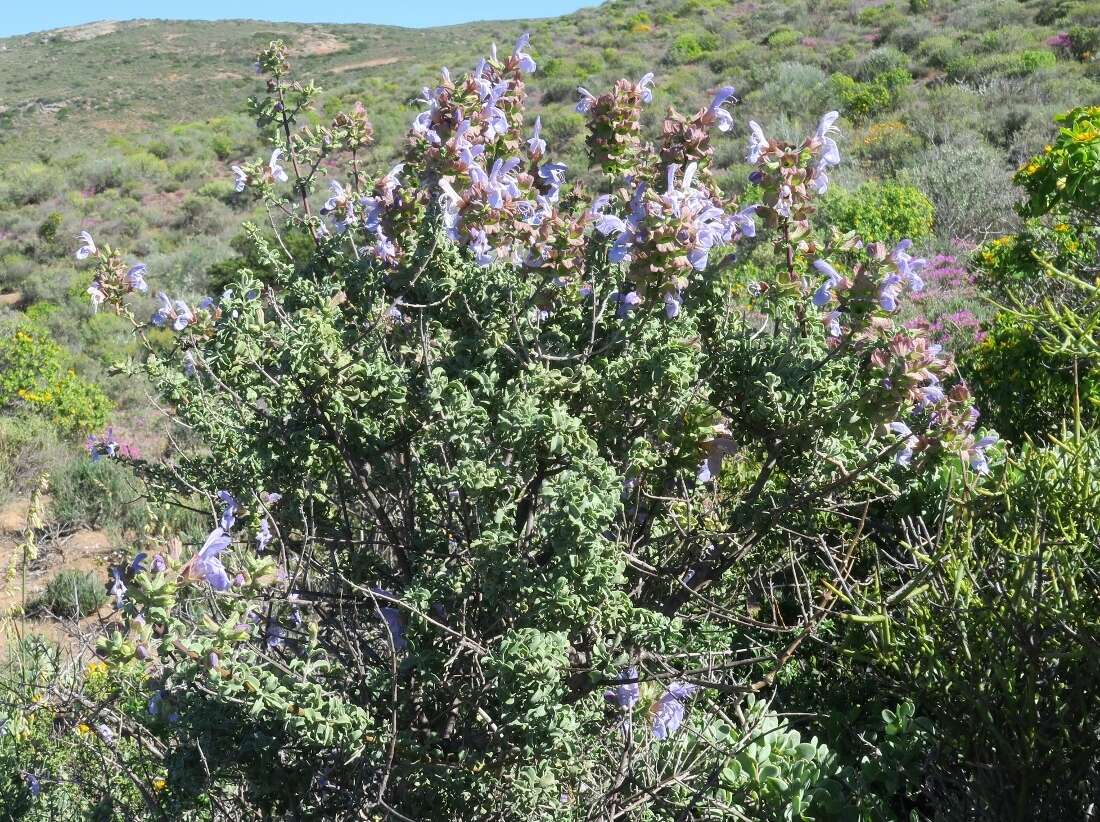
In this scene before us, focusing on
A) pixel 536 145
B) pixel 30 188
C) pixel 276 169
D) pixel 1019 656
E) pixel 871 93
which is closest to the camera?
pixel 1019 656

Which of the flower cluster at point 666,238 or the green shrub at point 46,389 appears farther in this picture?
the green shrub at point 46,389

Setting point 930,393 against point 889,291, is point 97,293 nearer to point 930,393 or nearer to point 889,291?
point 889,291

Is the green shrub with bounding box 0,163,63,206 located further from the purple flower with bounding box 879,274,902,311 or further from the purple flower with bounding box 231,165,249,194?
the purple flower with bounding box 879,274,902,311

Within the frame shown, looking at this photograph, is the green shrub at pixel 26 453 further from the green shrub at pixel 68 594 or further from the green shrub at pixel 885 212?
the green shrub at pixel 885 212

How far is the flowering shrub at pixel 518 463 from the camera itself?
1.77m


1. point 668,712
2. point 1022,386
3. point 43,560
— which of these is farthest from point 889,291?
point 43,560

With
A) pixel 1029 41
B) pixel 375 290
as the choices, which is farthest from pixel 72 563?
pixel 1029 41

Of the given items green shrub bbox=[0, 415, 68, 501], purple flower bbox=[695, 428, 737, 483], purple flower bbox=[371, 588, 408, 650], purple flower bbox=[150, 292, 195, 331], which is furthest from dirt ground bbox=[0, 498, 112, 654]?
purple flower bbox=[695, 428, 737, 483]

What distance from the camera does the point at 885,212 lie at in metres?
9.59

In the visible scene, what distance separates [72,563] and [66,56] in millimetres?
52652

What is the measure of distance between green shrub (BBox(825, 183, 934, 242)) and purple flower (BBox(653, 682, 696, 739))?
782cm

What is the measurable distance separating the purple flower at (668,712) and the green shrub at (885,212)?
7819mm

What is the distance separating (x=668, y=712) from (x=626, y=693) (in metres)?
0.19

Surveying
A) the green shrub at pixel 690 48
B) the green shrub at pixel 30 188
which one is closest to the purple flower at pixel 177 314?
the green shrub at pixel 30 188
